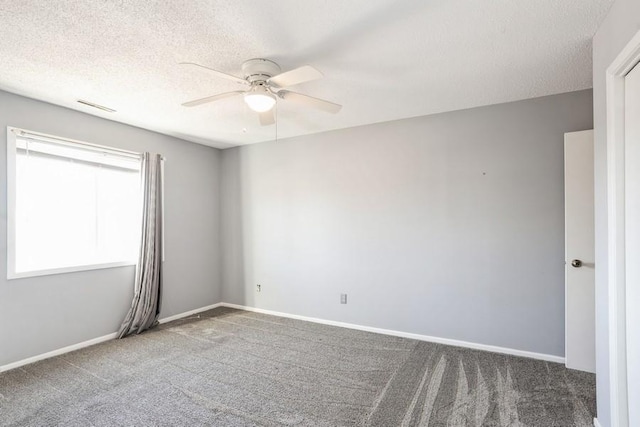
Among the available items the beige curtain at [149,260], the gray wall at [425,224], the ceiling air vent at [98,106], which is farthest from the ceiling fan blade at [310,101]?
the beige curtain at [149,260]

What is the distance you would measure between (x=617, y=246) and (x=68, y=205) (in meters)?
4.56

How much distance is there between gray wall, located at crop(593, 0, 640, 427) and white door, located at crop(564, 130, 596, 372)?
0.83m

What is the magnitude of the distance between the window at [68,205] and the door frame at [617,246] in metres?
4.45

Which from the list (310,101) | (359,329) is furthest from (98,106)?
(359,329)

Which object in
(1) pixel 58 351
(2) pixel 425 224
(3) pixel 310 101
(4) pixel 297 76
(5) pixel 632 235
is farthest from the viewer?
(2) pixel 425 224

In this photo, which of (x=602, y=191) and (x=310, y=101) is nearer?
(x=602, y=191)

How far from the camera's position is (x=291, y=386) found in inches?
98.2

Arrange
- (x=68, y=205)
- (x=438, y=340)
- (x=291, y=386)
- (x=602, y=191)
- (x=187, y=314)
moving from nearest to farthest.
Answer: (x=602, y=191) < (x=291, y=386) < (x=68, y=205) < (x=438, y=340) < (x=187, y=314)

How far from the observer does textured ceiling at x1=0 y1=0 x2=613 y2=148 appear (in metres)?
1.72

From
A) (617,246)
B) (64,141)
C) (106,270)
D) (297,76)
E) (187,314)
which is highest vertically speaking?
(297,76)

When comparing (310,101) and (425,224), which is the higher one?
(310,101)

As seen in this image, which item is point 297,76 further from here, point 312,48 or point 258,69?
point 258,69

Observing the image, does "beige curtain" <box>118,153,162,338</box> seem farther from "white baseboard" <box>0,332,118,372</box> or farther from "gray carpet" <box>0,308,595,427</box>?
"gray carpet" <box>0,308,595,427</box>

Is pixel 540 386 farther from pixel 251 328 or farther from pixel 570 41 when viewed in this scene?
pixel 251 328
